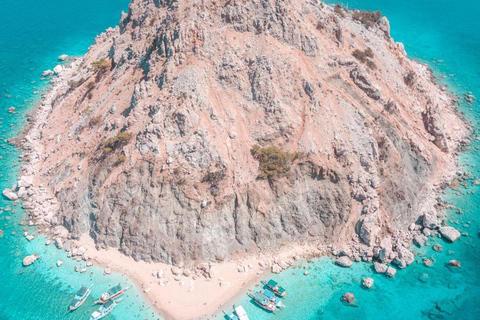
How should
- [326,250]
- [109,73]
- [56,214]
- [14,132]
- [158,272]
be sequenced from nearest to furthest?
[158,272] → [326,250] → [56,214] → [109,73] → [14,132]

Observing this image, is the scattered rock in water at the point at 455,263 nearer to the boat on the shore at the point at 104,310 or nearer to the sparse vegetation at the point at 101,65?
the boat on the shore at the point at 104,310

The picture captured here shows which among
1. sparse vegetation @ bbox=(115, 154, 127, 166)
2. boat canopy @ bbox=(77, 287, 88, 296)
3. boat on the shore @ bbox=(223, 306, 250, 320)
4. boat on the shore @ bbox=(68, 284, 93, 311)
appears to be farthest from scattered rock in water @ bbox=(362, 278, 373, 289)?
sparse vegetation @ bbox=(115, 154, 127, 166)

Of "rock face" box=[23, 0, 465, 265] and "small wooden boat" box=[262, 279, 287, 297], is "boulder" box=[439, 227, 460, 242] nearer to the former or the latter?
"rock face" box=[23, 0, 465, 265]

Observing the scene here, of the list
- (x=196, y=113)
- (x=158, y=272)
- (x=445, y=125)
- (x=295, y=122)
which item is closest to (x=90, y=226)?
(x=158, y=272)

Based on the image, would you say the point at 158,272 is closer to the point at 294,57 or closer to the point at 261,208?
the point at 261,208

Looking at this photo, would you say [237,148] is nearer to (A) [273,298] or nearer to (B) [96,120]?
(A) [273,298]

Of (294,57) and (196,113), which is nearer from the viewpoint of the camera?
(196,113)
